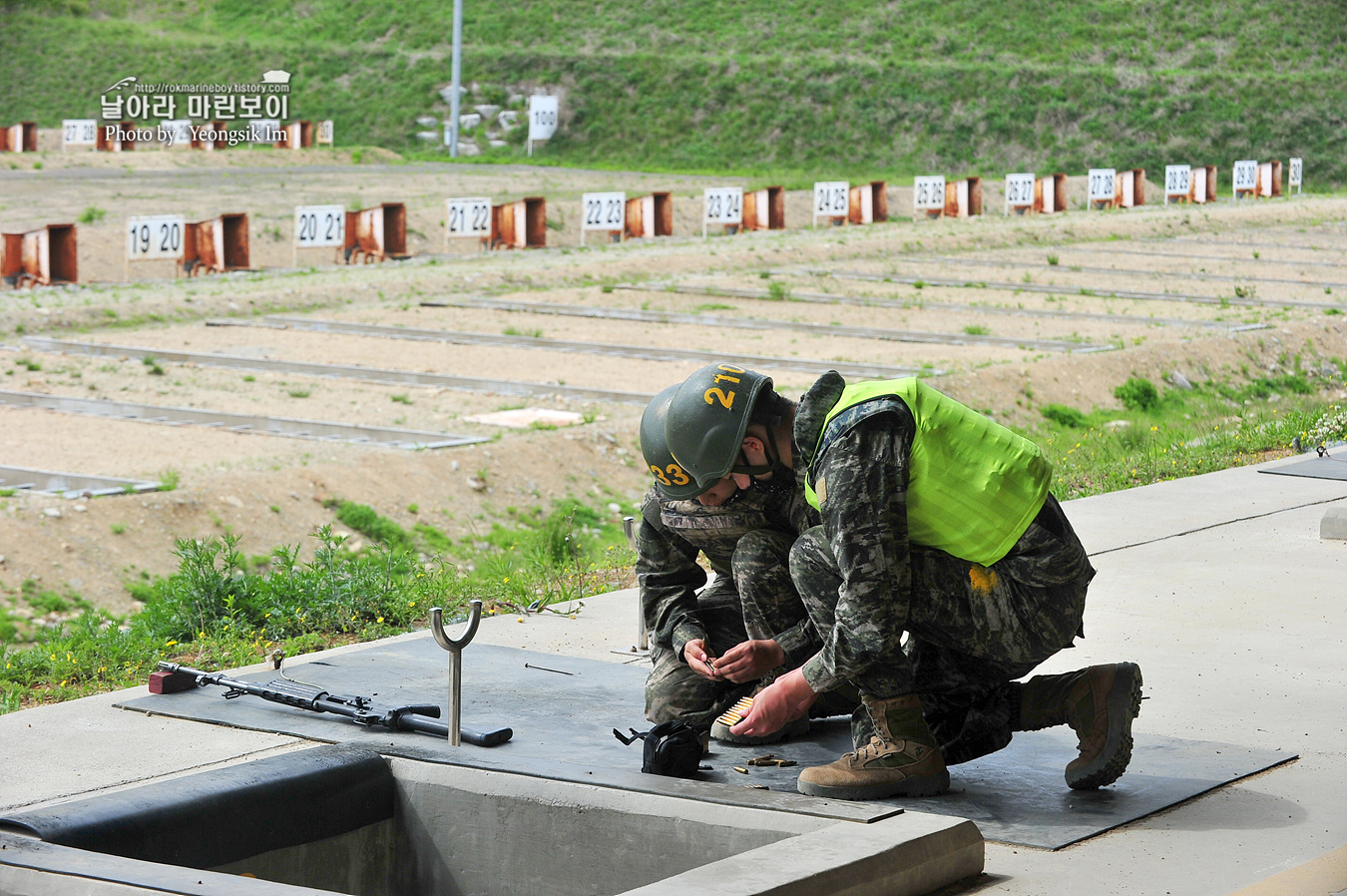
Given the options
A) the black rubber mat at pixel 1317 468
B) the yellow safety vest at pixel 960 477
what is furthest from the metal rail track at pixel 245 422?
the yellow safety vest at pixel 960 477

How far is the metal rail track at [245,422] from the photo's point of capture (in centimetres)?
1152

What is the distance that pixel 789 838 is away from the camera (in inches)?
152

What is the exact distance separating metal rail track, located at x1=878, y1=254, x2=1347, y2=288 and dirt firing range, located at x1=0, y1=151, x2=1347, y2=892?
4.7 inches

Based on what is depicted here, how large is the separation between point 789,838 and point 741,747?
3.91ft

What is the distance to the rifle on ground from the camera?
491cm

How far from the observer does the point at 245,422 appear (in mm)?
12227

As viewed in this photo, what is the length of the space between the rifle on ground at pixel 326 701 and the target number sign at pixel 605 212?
22927 millimetres

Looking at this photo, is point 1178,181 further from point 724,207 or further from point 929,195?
point 724,207

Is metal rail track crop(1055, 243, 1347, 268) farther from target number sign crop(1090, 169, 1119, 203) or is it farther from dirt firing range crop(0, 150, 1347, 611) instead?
target number sign crop(1090, 169, 1119, 203)

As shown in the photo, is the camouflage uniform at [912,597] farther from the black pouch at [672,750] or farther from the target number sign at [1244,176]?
the target number sign at [1244,176]

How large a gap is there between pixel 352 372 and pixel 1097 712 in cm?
1086

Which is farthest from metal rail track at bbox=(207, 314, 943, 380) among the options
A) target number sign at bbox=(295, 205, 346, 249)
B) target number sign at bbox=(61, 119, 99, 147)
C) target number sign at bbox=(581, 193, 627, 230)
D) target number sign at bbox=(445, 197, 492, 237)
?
target number sign at bbox=(61, 119, 99, 147)

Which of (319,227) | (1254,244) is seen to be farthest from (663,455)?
(1254,244)

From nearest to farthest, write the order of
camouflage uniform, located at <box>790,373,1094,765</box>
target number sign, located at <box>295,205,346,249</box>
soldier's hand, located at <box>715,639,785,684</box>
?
camouflage uniform, located at <box>790,373,1094,765</box>
soldier's hand, located at <box>715,639,785,684</box>
target number sign, located at <box>295,205,346,249</box>
